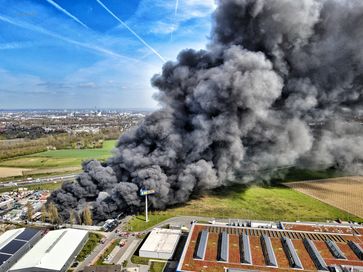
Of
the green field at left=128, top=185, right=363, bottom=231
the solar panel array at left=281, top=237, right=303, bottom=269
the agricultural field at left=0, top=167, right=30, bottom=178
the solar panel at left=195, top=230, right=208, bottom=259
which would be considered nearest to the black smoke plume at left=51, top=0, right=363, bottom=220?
the green field at left=128, top=185, right=363, bottom=231

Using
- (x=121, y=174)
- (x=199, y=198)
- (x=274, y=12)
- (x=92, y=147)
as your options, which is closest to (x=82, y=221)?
(x=121, y=174)

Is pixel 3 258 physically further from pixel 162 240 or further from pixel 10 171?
pixel 10 171

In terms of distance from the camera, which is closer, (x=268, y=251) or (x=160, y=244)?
(x=268, y=251)

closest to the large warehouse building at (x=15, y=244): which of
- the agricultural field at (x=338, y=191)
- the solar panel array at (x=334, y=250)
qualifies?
the solar panel array at (x=334, y=250)

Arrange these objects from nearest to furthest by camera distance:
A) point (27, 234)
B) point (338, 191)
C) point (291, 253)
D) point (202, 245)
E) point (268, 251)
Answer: point (291, 253)
point (268, 251)
point (202, 245)
point (27, 234)
point (338, 191)

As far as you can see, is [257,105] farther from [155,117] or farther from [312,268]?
[312,268]

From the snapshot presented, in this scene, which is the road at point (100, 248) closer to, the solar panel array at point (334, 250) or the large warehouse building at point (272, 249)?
the large warehouse building at point (272, 249)

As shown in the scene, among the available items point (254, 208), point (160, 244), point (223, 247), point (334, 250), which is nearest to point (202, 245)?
point (223, 247)
